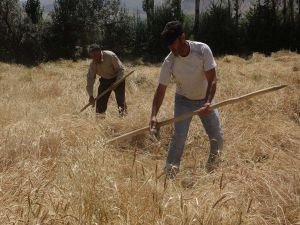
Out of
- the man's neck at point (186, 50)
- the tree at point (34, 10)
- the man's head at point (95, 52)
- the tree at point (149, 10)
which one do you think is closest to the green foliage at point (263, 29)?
the tree at point (149, 10)

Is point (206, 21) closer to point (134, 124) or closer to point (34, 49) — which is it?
point (34, 49)

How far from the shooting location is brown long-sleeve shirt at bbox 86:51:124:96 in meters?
7.37

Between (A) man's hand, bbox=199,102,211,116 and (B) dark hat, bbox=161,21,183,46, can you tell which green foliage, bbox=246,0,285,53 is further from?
(B) dark hat, bbox=161,21,183,46

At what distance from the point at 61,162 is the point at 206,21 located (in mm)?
24062

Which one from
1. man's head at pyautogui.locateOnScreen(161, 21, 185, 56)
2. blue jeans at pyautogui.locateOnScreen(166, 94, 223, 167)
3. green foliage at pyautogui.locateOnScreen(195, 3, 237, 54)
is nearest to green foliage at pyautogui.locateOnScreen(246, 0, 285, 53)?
green foliage at pyautogui.locateOnScreen(195, 3, 237, 54)

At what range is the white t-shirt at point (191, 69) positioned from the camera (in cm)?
438

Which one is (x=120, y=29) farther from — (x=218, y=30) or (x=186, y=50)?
(x=186, y=50)

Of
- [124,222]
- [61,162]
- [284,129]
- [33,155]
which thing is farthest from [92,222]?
[284,129]

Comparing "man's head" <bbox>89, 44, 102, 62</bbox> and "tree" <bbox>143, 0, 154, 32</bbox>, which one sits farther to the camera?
"tree" <bbox>143, 0, 154, 32</bbox>

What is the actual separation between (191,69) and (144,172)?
1.39 m

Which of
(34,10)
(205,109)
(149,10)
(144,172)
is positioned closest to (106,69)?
(205,109)

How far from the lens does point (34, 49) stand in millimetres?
25000

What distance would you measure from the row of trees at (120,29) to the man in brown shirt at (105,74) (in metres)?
17.6

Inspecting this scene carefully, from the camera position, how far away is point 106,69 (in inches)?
295
